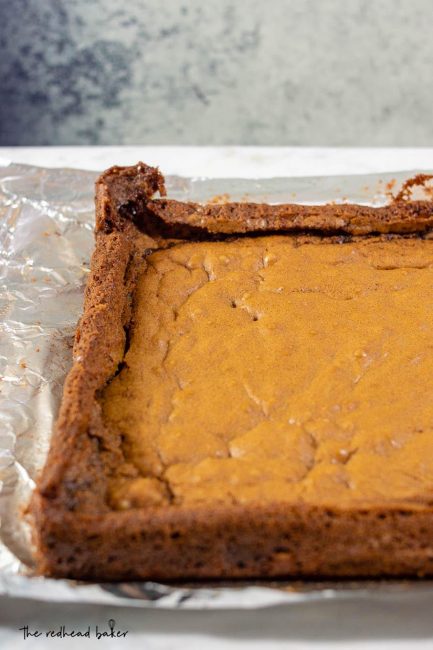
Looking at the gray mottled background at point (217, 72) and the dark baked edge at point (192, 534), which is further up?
the gray mottled background at point (217, 72)

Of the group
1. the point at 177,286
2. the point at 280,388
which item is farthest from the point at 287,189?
the point at 280,388

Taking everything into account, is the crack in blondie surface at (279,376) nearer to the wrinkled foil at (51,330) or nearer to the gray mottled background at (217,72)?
the wrinkled foil at (51,330)

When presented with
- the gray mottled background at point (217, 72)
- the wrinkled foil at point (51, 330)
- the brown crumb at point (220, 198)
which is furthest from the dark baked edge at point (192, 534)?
the gray mottled background at point (217, 72)

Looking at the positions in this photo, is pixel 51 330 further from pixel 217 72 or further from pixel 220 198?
pixel 217 72

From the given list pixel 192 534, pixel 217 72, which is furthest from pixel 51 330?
pixel 217 72

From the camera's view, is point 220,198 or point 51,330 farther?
point 220,198
